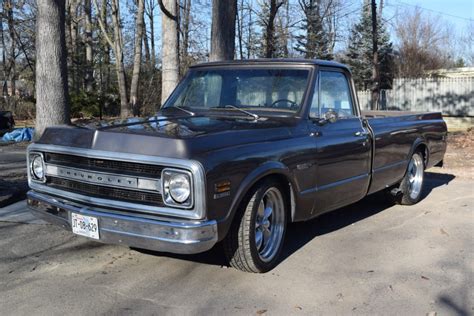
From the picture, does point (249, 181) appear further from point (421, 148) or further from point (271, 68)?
point (421, 148)

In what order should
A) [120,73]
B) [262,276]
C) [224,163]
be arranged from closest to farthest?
[224,163], [262,276], [120,73]

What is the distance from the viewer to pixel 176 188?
3.70 metres

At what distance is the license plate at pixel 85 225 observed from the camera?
13.0 ft

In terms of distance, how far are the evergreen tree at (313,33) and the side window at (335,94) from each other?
115 feet

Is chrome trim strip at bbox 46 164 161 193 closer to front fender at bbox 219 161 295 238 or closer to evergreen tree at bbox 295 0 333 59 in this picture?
front fender at bbox 219 161 295 238

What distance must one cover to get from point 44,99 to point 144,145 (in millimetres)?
6178

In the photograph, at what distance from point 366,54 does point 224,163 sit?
39337 millimetres

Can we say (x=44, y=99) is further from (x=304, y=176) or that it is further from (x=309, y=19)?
(x=309, y=19)

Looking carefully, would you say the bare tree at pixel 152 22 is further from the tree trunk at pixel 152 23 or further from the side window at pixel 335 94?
the side window at pixel 335 94

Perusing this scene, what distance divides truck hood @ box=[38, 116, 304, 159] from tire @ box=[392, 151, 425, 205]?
3007 millimetres

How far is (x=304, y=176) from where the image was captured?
475 centimetres

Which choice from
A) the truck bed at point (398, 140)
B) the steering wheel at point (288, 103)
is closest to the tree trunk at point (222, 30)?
the truck bed at point (398, 140)

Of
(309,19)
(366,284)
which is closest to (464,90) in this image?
(309,19)

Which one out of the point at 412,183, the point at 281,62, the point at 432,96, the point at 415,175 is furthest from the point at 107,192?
the point at 432,96
